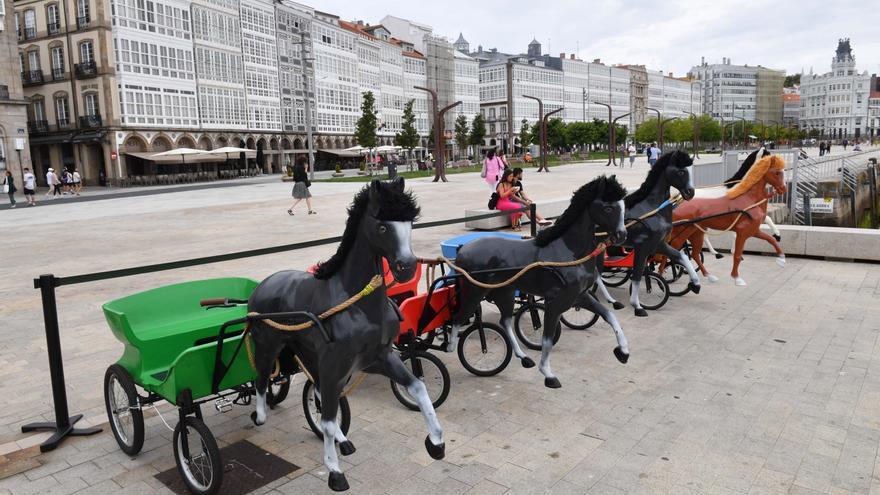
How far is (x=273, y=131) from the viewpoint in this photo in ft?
207

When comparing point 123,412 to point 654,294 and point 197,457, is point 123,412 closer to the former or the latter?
point 197,457

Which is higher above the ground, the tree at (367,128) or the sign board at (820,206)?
the tree at (367,128)

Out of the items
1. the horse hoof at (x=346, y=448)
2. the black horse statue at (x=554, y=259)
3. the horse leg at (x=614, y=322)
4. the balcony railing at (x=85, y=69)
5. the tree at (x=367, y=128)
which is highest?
the balcony railing at (x=85, y=69)

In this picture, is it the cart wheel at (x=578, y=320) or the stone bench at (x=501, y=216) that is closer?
the cart wheel at (x=578, y=320)

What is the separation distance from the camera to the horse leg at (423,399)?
412cm

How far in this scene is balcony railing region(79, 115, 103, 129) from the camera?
47469mm

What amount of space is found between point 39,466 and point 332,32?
74.2 meters

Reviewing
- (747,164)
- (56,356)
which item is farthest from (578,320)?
(56,356)

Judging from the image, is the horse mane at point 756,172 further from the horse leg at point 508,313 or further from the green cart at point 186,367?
the green cart at point 186,367

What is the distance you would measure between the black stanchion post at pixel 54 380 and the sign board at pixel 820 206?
17.2 meters

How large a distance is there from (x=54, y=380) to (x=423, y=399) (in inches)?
126

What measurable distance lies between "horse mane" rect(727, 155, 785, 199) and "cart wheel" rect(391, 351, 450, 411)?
578 cm

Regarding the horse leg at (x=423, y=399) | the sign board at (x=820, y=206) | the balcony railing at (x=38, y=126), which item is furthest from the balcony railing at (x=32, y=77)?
the horse leg at (x=423, y=399)

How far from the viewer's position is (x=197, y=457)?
446 centimetres
